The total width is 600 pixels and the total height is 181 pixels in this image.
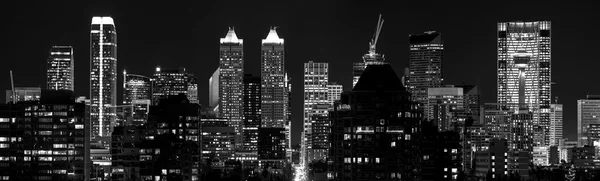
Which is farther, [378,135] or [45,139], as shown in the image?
[45,139]

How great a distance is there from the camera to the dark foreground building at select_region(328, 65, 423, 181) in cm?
13062

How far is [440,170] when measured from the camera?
490ft

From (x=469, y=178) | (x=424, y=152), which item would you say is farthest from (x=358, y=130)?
(x=469, y=178)

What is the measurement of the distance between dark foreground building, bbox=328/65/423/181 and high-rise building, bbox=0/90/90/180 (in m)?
44.0

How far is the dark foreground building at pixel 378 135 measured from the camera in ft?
429

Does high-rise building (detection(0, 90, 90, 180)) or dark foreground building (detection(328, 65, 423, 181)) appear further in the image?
high-rise building (detection(0, 90, 90, 180))

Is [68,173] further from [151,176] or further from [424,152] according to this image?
[424,152]

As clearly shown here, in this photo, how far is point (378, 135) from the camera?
130875 millimetres

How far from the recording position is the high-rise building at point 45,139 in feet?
524

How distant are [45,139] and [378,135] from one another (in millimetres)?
51211

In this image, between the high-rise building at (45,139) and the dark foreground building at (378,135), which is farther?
the high-rise building at (45,139)

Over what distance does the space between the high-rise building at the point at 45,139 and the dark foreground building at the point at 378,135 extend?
44.0m

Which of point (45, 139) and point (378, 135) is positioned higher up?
point (378, 135)

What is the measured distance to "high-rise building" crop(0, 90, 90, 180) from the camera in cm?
15975
